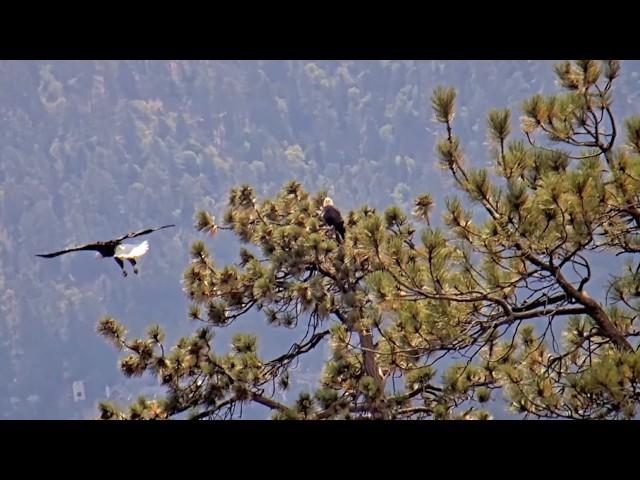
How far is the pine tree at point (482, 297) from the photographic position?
2.94 m

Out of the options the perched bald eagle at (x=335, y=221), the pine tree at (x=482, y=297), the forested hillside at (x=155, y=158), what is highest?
the forested hillside at (x=155, y=158)

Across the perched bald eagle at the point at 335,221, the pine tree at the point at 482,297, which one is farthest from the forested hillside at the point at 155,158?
the pine tree at the point at 482,297

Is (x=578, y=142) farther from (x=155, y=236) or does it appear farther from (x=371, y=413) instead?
(x=155, y=236)

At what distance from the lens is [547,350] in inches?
149

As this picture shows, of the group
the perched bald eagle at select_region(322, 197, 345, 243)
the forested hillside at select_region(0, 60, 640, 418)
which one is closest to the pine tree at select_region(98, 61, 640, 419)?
the perched bald eagle at select_region(322, 197, 345, 243)

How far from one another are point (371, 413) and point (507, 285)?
92 centimetres

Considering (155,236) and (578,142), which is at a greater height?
(155,236)

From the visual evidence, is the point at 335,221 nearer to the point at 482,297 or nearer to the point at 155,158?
the point at 482,297

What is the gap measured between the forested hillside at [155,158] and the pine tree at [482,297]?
A: 142 feet

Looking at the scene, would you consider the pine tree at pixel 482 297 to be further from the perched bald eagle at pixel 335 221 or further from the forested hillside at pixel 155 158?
the forested hillside at pixel 155 158

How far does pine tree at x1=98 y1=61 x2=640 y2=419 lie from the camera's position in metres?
2.94
